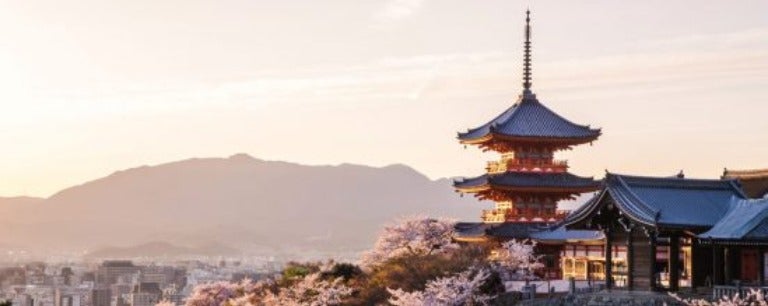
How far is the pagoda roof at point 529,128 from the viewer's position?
52281 mm

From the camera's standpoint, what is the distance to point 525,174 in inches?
2068

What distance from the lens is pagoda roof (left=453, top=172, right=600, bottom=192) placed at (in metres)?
51.6

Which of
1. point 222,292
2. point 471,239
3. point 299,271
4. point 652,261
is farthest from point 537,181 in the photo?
point 222,292

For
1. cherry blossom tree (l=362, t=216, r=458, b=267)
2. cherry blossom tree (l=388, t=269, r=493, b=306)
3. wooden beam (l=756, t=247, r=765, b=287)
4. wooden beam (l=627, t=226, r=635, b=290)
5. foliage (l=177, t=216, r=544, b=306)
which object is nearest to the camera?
wooden beam (l=756, t=247, r=765, b=287)

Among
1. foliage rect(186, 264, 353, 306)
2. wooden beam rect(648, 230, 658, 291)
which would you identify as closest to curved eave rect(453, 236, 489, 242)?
foliage rect(186, 264, 353, 306)

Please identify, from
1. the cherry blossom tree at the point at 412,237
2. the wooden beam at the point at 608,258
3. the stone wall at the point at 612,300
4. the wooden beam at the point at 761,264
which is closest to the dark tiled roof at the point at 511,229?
the cherry blossom tree at the point at 412,237

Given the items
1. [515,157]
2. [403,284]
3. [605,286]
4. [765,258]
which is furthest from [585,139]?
[765,258]

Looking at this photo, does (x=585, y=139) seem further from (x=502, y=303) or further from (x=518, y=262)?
(x=502, y=303)

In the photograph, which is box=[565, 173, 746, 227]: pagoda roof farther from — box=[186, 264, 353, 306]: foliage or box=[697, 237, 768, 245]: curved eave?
box=[186, 264, 353, 306]: foliage

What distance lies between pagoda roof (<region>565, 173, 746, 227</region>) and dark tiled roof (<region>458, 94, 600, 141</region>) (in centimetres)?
1528

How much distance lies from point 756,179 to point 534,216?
1079cm

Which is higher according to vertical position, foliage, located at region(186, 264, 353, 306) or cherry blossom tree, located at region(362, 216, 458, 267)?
cherry blossom tree, located at region(362, 216, 458, 267)

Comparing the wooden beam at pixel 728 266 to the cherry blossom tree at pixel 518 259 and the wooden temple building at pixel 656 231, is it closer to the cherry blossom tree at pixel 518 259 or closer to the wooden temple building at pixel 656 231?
the wooden temple building at pixel 656 231

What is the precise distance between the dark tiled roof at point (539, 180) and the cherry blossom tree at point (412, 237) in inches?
156
